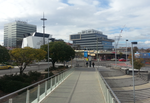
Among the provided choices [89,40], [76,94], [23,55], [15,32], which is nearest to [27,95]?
[76,94]

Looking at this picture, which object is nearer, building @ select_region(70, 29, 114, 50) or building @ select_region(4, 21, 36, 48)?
building @ select_region(4, 21, 36, 48)

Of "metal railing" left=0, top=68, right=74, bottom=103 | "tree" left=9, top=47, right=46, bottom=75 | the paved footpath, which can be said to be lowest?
the paved footpath

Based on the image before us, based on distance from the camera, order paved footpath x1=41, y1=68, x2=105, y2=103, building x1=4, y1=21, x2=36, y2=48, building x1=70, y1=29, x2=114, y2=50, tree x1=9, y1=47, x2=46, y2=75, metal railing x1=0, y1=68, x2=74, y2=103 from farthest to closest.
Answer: building x1=70, y1=29, x2=114, y2=50, building x1=4, y1=21, x2=36, y2=48, tree x1=9, y1=47, x2=46, y2=75, paved footpath x1=41, y1=68, x2=105, y2=103, metal railing x1=0, y1=68, x2=74, y2=103

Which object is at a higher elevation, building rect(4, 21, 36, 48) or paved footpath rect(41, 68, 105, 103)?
building rect(4, 21, 36, 48)

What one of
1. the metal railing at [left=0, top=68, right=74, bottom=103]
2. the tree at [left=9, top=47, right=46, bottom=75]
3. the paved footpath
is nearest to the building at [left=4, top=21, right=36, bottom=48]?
the tree at [left=9, top=47, right=46, bottom=75]

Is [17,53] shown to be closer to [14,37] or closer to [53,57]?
[53,57]

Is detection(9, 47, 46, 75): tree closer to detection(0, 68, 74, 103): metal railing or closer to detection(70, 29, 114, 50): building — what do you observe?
detection(0, 68, 74, 103): metal railing

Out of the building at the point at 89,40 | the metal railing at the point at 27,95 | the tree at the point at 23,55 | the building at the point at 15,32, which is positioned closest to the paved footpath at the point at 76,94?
the metal railing at the point at 27,95

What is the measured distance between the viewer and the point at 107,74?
2895 cm

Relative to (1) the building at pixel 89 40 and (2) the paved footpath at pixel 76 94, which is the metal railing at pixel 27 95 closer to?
(2) the paved footpath at pixel 76 94

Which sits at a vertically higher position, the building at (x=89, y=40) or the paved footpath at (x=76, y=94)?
the building at (x=89, y=40)

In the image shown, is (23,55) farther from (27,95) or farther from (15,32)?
(15,32)

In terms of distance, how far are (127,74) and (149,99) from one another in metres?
13.2

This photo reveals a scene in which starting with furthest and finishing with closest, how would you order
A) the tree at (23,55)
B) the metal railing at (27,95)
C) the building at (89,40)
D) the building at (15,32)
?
the building at (89,40) → the building at (15,32) → the tree at (23,55) → the metal railing at (27,95)
